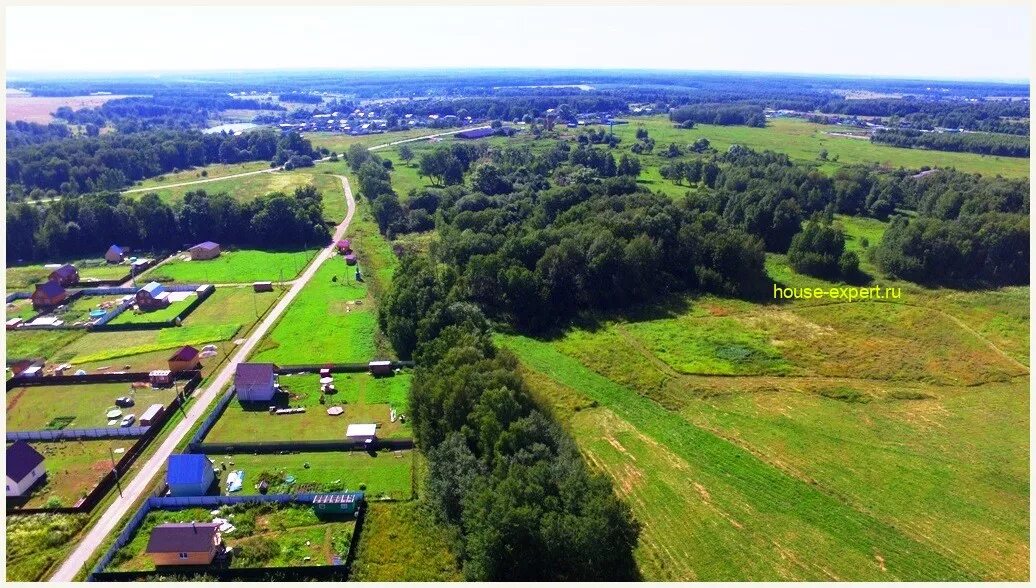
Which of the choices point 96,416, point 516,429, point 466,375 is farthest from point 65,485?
point 516,429

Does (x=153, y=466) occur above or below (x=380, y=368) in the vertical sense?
below

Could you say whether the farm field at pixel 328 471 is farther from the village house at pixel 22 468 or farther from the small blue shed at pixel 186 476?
the village house at pixel 22 468

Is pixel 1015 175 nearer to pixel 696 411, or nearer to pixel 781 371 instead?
pixel 781 371

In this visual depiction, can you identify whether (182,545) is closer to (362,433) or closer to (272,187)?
(362,433)

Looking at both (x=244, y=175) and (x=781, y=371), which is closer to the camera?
(x=781, y=371)

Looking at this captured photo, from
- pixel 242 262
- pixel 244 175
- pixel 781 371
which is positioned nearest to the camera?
pixel 781 371

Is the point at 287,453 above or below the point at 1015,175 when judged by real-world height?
below

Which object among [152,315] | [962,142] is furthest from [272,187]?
[962,142]
